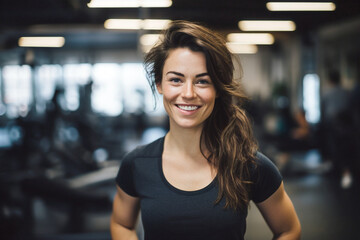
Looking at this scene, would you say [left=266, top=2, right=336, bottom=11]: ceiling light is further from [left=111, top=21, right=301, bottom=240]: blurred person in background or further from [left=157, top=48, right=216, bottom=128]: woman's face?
[left=157, top=48, right=216, bottom=128]: woman's face

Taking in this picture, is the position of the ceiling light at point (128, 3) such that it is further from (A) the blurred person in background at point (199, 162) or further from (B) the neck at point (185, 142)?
(B) the neck at point (185, 142)

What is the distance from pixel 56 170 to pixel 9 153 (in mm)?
738

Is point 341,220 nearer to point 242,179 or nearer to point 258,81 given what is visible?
point 242,179

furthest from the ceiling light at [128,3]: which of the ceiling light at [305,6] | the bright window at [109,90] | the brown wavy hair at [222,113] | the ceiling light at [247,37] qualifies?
the bright window at [109,90]

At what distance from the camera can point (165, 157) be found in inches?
44.0

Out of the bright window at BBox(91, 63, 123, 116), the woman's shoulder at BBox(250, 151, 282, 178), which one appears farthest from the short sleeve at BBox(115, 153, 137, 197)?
the bright window at BBox(91, 63, 123, 116)

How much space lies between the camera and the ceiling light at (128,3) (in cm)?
195

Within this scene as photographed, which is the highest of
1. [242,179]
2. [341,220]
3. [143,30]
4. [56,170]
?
[143,30]

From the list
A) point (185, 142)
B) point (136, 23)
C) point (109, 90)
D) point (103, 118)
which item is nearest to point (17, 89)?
point (136, 23)

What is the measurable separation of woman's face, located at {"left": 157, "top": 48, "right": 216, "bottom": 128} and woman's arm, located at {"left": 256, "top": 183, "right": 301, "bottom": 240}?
31cm

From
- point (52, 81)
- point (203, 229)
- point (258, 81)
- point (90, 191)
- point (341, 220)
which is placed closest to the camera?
point (203, 229)

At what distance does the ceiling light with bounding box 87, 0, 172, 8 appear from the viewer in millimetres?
1954

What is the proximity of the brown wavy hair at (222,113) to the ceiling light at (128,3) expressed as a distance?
0.95 meters

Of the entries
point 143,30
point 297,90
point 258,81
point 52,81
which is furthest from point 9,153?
point 258,81
